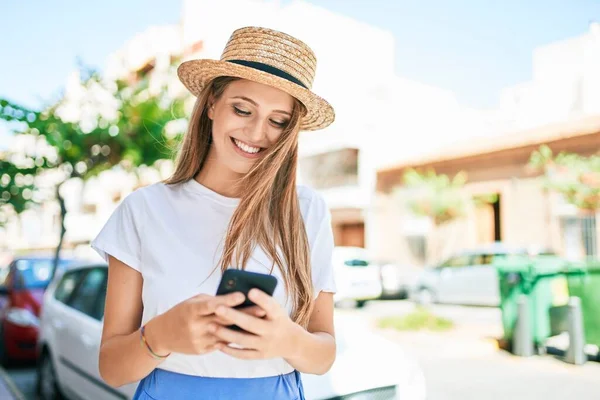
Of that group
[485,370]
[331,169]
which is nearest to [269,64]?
[485,370]

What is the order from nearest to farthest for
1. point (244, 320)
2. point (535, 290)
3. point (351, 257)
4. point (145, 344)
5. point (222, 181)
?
point (244, 320)
point (145, 344)
point (222, 181)
point (535, 290)
point (351, 257)

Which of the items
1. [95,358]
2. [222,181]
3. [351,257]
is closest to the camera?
[222,181]

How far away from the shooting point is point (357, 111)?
26.5 meters

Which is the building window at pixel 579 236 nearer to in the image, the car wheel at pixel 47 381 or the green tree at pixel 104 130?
the green tree at pixel 104 130

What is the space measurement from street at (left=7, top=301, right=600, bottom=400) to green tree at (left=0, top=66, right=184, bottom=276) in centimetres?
268

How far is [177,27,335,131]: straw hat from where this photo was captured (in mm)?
1587

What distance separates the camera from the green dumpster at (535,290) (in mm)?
7133

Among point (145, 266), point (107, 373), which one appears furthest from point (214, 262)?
point (107, 373)

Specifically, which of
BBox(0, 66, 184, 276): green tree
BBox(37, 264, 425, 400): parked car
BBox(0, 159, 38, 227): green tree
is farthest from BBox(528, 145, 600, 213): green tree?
BBox(0, 159, 38, 227): green tree

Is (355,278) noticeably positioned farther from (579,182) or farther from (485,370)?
(485,370)

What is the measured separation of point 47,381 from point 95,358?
5.88 feet

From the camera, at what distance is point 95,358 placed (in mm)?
3871

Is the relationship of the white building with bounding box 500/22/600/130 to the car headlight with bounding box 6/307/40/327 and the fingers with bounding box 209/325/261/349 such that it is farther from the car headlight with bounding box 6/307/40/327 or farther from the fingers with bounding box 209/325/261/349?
the fingers with bounding box 209/325/261/349

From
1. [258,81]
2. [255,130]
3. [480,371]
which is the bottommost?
[480,371]
